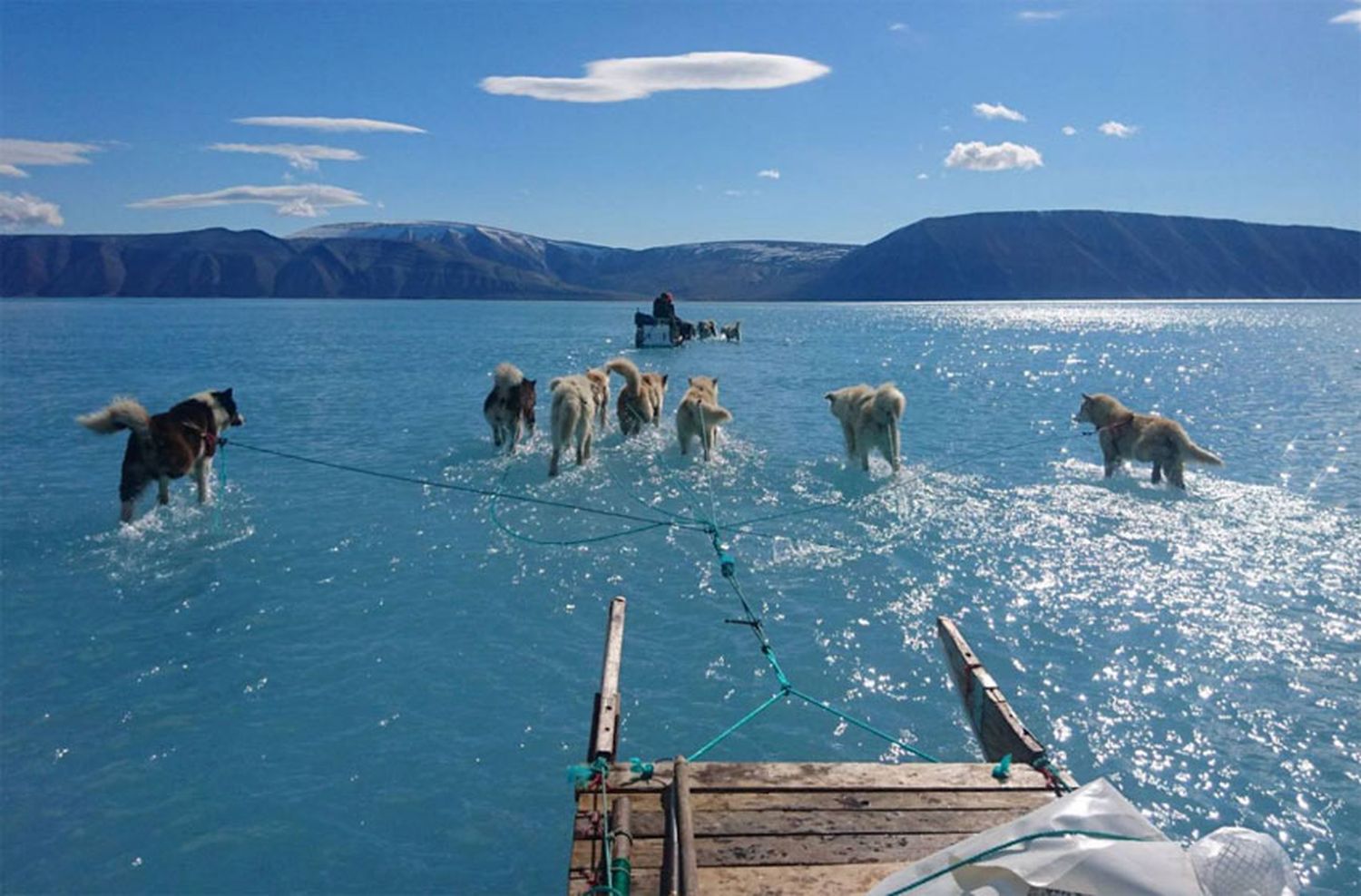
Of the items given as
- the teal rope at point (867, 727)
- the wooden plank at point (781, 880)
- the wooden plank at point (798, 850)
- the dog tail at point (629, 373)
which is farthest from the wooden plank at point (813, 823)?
the dog tail at point (629, 373)

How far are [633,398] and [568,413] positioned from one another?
3.55 metres

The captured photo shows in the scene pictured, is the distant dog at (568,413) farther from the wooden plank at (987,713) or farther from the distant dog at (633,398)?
the wooden plank at (987,713)

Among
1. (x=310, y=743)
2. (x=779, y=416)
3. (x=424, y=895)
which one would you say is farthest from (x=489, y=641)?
(x=779, y=416)

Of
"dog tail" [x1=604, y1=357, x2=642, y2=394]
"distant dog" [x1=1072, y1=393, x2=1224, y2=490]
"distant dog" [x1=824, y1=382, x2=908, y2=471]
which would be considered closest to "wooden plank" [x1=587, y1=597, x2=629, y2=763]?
"distant dog" [x1=824, y1=382, x2=908, y2=471]

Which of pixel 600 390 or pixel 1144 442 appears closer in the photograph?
pixel 1144 442

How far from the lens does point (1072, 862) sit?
3.18 meters

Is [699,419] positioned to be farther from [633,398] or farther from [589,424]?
[633,398]

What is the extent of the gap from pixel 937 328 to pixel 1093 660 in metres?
77.7

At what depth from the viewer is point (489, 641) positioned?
800cm

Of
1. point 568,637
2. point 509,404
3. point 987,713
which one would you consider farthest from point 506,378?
point 987,713

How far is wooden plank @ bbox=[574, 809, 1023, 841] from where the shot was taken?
423 centimetres

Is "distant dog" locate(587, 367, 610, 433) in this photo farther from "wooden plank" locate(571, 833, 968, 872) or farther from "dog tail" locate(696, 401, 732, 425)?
"wooden plank" locate(571, 833, 968, 872)

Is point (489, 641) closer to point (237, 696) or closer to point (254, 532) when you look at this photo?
point (237, 696)

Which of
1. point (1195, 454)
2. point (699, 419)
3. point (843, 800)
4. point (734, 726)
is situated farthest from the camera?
point (699, 419)
